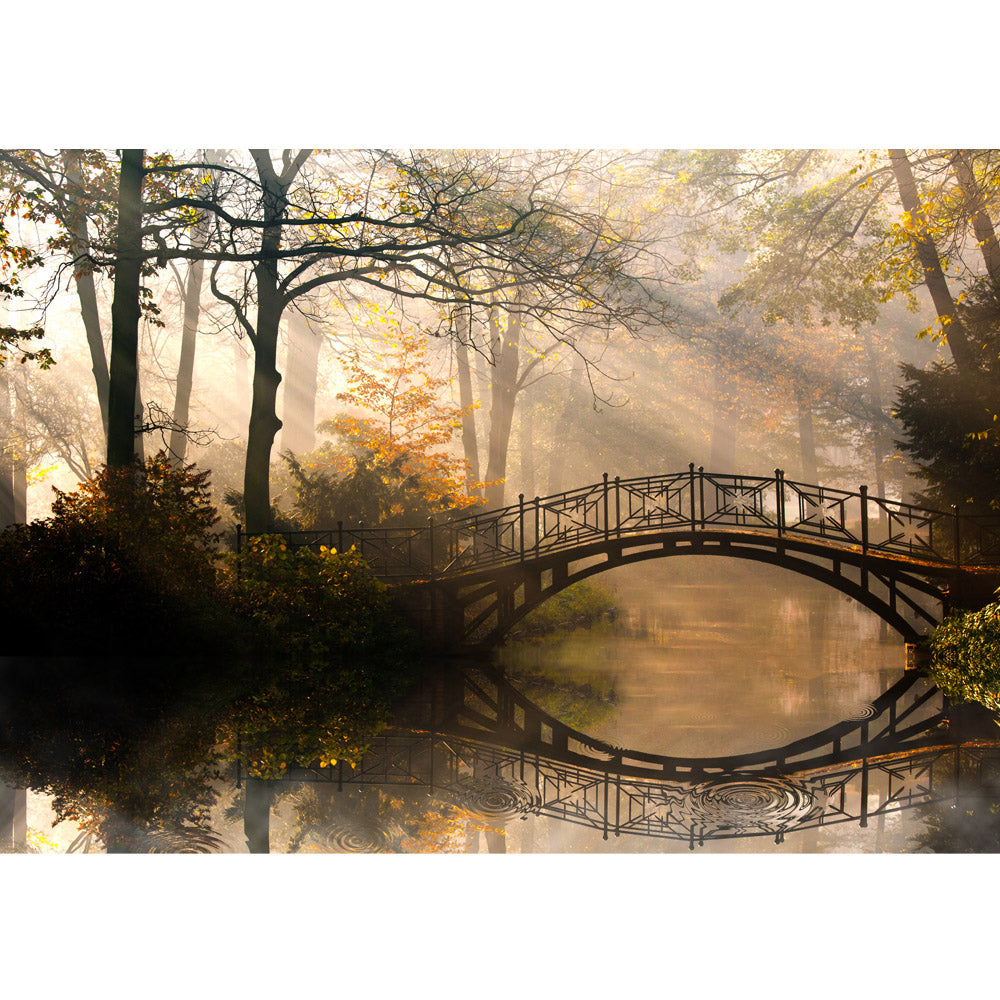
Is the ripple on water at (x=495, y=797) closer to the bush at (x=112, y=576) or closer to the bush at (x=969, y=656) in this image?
the bush at (x=969, y=656)

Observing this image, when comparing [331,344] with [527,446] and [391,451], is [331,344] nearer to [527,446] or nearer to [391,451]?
[391,451]

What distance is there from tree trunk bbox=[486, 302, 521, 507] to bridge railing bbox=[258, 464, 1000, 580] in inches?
129

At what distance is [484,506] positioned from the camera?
13711 millimetres

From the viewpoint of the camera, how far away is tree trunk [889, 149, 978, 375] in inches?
480

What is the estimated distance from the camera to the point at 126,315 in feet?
37.7

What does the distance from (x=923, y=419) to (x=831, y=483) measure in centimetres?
869

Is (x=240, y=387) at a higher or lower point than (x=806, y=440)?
higher

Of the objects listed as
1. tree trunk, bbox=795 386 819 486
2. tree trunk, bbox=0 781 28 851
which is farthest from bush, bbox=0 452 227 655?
tree trunk, bbox=795 386 819 486

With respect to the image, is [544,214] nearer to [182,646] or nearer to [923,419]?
[923,419]

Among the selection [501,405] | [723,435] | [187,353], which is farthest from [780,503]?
[187,353]

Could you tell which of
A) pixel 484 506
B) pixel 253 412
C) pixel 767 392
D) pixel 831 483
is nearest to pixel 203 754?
pixel 253 412

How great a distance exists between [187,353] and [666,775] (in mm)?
14216

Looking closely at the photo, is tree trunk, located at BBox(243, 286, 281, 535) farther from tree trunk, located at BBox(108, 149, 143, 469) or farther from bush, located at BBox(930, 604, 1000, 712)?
bush, located at BBox(930, 604, 1000, 712)

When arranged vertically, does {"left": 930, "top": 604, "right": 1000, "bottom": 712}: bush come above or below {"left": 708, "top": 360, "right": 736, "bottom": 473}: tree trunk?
below
